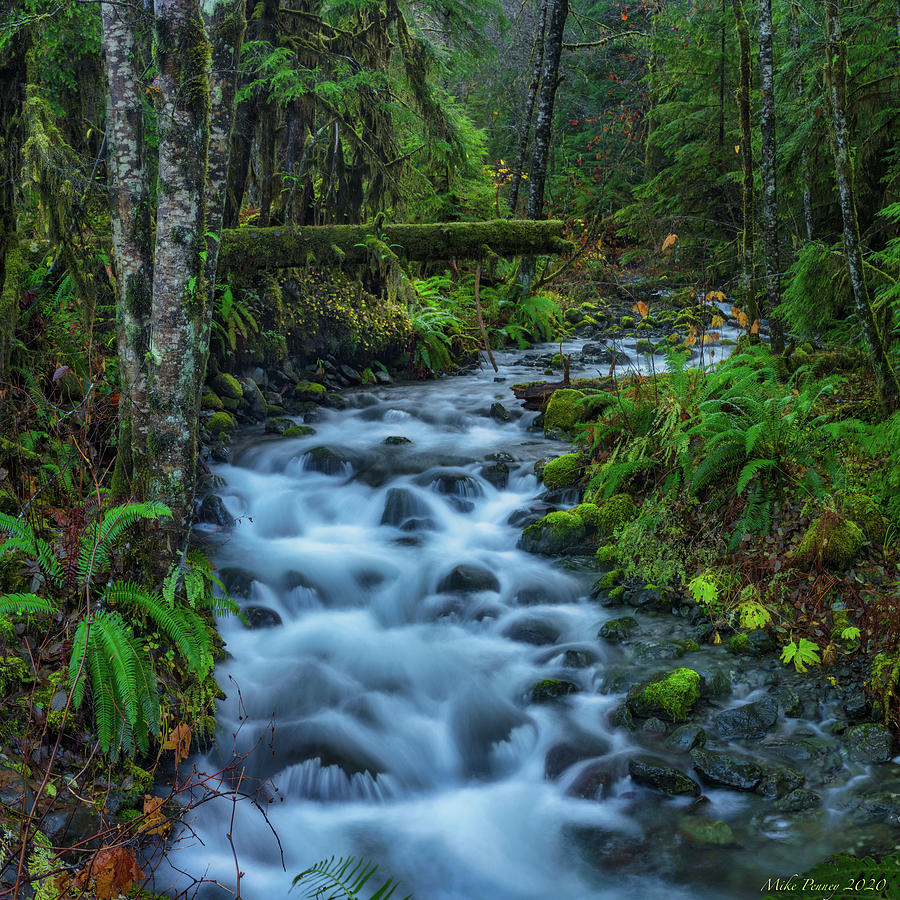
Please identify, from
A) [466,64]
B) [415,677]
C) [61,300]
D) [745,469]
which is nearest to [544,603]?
[415,677]

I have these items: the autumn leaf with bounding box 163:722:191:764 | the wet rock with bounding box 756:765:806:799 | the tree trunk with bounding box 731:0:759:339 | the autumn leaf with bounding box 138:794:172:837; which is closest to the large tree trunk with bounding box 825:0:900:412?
the tree trunk with bounding box 731:0:759:339

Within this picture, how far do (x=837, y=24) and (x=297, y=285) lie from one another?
7914 millimetres

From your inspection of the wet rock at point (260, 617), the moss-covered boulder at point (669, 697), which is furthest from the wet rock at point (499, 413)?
the moss-covered boulder at point (669, 697)

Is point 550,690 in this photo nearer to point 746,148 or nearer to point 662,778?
point 662,778

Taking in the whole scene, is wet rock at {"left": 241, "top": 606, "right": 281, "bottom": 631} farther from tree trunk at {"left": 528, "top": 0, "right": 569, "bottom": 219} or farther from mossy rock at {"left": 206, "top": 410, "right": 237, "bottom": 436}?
tree trunk at {"left": 528, "top": 0, "right": 569, "bottom": 219}

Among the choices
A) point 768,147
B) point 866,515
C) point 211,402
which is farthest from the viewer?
point 211,402

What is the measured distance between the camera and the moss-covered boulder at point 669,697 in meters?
5.19

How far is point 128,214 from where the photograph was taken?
5090mm

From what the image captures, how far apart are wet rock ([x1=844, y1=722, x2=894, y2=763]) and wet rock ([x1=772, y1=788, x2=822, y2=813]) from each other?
473 millimetres

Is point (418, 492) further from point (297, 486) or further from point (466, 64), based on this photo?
point (466, 64)

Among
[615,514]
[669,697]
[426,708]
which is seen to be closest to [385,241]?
[615,514]

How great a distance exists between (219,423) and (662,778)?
23.3 feet

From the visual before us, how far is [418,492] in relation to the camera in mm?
8836

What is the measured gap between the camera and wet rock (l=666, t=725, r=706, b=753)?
4.90 meters
